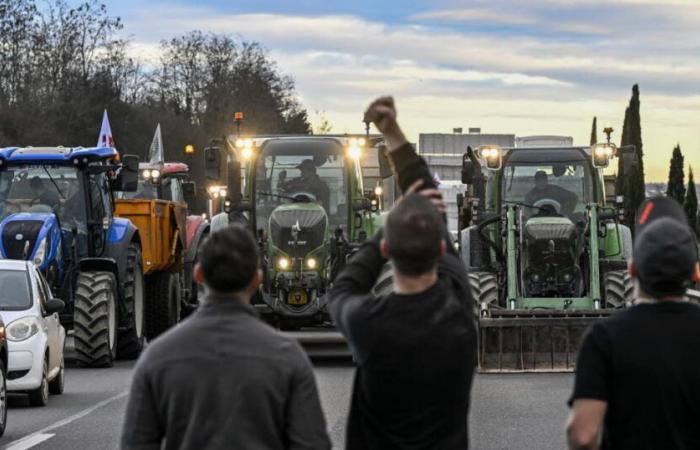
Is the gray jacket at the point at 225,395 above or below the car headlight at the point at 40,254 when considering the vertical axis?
above

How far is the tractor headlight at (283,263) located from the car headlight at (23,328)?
214 inches

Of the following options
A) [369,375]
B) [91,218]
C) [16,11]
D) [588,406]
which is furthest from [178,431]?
[16,11]

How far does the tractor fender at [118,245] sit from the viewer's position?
26.6 m

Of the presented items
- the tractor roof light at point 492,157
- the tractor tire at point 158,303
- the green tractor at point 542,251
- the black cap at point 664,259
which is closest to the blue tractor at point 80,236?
the tractor tire at point 158,303

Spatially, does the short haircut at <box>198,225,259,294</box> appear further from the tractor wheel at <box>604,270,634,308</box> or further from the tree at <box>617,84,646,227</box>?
the tree at <box>617,84,646,227</box>

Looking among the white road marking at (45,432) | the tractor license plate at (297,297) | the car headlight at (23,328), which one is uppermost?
the car headlight at (23,328)

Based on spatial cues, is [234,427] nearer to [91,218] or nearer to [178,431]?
[178,431]

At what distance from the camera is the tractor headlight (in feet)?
81.6

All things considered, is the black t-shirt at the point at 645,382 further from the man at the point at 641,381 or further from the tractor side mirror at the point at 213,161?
the tractor side mirror at the point at 213,161

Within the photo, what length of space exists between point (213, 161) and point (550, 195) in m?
4.42

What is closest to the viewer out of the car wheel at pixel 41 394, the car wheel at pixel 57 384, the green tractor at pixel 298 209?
the car wheel at pixel 41 394

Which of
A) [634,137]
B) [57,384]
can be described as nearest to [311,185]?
[57,384]

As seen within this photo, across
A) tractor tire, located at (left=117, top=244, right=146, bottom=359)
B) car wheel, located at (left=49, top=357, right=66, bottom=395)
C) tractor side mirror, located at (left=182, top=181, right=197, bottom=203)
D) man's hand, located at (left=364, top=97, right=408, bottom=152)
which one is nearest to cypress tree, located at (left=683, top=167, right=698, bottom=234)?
tractor side mirror, located at (left=182, top=181, right=197, bottom=203)

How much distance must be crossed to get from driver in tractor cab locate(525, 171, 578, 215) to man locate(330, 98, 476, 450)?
19431 mm
